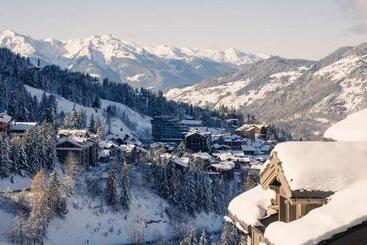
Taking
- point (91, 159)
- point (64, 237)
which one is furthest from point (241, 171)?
point (64, 237)

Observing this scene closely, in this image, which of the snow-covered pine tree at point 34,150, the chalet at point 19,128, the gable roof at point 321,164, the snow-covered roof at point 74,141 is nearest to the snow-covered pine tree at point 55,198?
the snow-covered pine tree at point 34,150

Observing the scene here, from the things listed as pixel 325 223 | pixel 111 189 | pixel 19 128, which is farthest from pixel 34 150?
pixel 325 223

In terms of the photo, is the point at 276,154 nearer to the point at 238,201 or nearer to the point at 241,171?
the point at 238,201

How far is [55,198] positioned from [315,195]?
359 feet

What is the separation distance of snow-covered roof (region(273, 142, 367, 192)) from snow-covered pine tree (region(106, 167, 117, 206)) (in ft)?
386

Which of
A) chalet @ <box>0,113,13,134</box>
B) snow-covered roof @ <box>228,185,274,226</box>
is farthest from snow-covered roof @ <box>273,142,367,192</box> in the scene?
chalet @ <box>0,113,13,134</box>

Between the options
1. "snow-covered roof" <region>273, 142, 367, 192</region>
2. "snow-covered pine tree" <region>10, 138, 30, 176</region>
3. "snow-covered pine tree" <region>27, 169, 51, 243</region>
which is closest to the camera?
"snow-covered roof" <region>273, 142, 367, 192</region>

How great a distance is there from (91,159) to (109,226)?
25.9 metres

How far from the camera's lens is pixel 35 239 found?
349 feet

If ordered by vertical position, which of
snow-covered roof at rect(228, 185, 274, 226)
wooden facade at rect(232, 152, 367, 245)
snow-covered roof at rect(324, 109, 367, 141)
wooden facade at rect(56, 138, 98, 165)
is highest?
snow-covered roof at rect(324, 109, 367, 141)

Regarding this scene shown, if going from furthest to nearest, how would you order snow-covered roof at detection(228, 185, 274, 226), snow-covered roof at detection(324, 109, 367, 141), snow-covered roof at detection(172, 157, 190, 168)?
snow-covered roof at detection(172, 157, 190, 168)
snow-covered roof at detection(228, 185, 274, 226)
snow-covered roof at detection(324, 109, 367, 141)

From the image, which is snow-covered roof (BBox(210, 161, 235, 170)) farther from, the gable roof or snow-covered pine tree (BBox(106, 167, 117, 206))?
the gable roof

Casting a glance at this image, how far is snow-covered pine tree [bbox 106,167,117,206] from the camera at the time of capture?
421 feet

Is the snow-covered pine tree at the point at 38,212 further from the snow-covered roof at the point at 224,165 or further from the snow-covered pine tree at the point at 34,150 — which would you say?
the snow-covered roof at the point at 224,165
